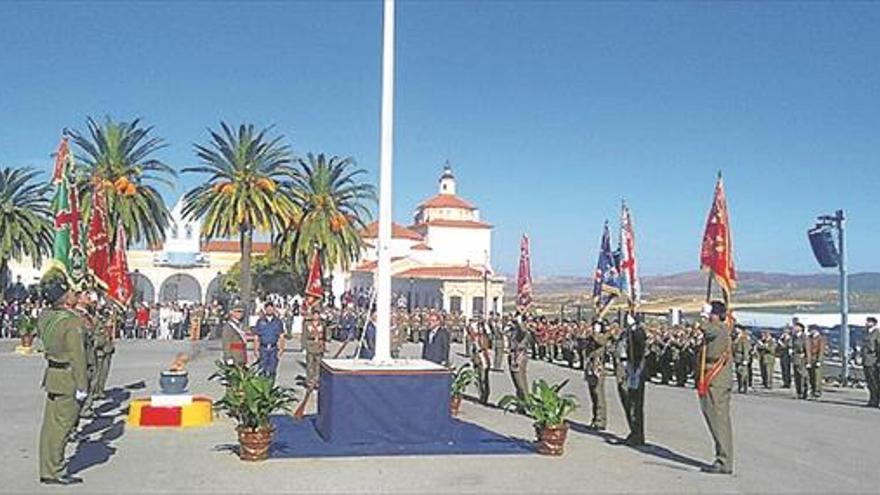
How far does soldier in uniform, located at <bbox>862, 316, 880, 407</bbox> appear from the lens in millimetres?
18609

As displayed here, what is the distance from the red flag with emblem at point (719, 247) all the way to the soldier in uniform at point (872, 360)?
23.2ft

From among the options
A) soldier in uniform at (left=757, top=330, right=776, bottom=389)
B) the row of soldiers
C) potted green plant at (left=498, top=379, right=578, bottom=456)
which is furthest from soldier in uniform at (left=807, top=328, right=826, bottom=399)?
the row of soldiers

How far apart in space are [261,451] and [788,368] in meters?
17.4

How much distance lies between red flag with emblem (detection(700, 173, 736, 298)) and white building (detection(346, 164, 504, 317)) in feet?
223

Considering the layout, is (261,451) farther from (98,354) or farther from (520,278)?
(520,278)

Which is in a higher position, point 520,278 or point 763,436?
point 520,278

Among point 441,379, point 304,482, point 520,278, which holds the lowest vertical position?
point 304,482

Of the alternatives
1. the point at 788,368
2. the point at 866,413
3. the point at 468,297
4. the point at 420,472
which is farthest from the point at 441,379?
the point at 468,297

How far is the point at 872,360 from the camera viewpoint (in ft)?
61.4

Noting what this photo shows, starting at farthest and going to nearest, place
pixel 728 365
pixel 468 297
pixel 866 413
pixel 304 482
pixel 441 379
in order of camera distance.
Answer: pixel 468 297 → pixel 866 413 → pixel 441 379 → pixel 728 365 → pixel 304 482

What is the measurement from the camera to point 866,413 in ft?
57.8

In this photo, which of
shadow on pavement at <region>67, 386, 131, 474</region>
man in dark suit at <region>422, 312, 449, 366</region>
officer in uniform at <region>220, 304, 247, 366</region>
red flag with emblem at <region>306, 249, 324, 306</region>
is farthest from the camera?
red flag with emblem at <region>306, 249, 324, 306</region>

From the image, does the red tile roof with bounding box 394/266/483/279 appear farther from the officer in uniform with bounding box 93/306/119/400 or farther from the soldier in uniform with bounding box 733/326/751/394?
the officer in uniform with bounding box 93/306/119/400

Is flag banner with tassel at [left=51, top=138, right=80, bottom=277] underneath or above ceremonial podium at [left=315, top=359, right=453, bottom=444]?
above
